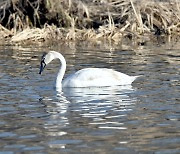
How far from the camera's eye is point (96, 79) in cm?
1406

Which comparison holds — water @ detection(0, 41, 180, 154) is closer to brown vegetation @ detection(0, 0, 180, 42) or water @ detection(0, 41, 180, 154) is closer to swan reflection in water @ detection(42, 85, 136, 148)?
swan reflection in water @ detection(42, 85, 136, 148)

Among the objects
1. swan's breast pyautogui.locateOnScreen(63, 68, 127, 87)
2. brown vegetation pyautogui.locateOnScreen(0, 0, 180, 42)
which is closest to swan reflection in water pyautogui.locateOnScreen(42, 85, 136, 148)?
swan's breast pyautogui.locateOnScreen(63, 68, 127, 87)

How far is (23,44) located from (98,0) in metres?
5.33

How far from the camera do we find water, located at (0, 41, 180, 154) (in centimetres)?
852

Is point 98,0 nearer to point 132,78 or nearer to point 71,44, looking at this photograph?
point 71,44

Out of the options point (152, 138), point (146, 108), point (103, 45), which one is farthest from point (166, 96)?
point (103, 45)

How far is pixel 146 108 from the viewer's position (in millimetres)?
11062

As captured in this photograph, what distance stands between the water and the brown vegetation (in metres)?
8.62

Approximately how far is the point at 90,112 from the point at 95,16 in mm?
17553

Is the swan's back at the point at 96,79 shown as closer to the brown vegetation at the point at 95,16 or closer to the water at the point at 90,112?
the water at the point at 90,112

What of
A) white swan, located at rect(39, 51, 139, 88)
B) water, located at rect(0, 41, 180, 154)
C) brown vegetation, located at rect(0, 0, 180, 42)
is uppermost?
brown vegetation, located at rect(0, 0, 180, 42)

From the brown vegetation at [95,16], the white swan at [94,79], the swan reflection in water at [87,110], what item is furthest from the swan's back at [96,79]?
the brown vegetation at [95,16]

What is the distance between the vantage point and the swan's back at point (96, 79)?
14.0m

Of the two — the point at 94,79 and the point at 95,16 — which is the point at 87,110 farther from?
the point at 95,16
